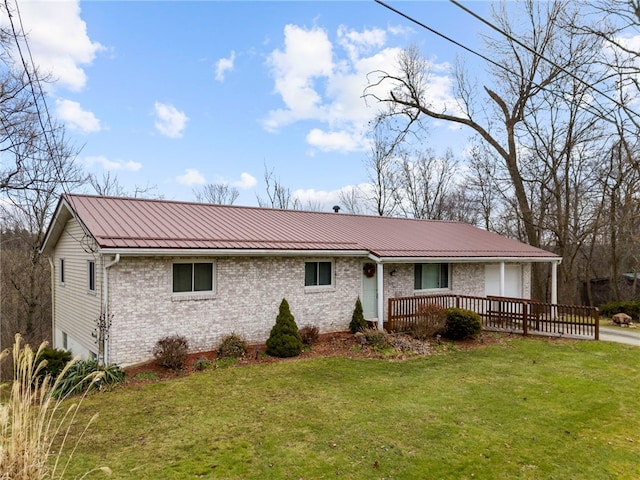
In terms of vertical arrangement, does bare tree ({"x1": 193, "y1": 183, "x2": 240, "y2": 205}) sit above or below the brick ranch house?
above

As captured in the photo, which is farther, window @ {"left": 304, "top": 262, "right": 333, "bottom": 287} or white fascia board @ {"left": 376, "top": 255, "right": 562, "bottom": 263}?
white fascia board @ {"left": 376, "top": 255, "right": 562, "bottom": 263}

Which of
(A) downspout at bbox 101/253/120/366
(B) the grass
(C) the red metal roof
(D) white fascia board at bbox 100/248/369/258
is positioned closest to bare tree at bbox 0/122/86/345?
(C) the red metal roof

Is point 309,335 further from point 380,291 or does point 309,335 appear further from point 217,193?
point 217,193

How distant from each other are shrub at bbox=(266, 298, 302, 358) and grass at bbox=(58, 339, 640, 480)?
0.66 meters

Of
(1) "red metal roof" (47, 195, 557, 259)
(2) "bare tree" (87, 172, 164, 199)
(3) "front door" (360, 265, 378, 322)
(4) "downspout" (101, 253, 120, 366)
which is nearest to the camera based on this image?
(4) "downspout" (101, 253, 120, 366)

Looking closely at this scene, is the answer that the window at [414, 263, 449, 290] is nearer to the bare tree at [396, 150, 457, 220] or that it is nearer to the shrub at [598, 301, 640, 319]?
the shrub at [598, 301, 640, 319]

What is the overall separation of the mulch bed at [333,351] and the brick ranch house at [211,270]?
462 mm

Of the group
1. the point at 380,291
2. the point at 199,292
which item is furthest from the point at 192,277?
the point at 380,291

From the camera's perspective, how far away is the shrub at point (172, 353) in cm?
883

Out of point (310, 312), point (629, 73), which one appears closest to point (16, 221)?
point (310, 312)

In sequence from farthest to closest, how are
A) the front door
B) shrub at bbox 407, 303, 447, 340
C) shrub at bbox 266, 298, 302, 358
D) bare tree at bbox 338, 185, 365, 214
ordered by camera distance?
bare tree at bbox 338, 185, 365, 214, the front door, shrub at bbox 407, 303, 447, 340, shrub at bbox 266, 298, 302, 358

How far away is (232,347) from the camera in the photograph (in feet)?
32.2

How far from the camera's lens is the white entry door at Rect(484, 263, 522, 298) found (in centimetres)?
1686

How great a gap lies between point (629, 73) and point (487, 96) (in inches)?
314
